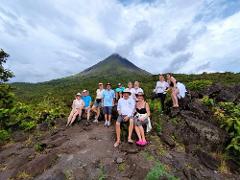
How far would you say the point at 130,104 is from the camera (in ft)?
37.9

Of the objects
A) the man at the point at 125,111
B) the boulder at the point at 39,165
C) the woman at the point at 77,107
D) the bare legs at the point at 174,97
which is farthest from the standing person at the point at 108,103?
the boulder at the point at 39,165

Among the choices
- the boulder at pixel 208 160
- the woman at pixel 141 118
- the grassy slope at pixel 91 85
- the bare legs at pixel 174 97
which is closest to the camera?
the boulder at pixel 208 160

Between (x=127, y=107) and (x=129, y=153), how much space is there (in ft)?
5.98

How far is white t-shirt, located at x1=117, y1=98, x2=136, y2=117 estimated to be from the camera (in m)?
11.4

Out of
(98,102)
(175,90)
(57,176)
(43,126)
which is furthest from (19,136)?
(175,90)

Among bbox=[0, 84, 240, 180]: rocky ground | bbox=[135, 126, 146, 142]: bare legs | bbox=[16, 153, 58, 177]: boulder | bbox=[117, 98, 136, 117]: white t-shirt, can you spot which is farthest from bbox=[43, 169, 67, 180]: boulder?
bbox=[117, 98, 136, 117]: white t-shirt

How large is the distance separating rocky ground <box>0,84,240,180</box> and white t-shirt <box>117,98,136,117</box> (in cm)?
121

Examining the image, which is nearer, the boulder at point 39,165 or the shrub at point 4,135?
the boulder at point 39,165

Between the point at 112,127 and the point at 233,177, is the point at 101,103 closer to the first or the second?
the point at 112,127

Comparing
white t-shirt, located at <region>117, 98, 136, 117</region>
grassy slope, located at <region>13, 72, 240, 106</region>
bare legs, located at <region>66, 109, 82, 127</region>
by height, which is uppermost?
grassy slope, located at <region>13, 72, 240, 106</region>

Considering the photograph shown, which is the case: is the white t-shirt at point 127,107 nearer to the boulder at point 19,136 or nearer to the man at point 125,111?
the man at point 125,111

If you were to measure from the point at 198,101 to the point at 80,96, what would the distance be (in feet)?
18.5

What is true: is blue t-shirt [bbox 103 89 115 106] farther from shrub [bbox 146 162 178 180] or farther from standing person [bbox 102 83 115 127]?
shrub [bbox 146 162 178 180]

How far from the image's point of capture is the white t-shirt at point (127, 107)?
1140 cm
